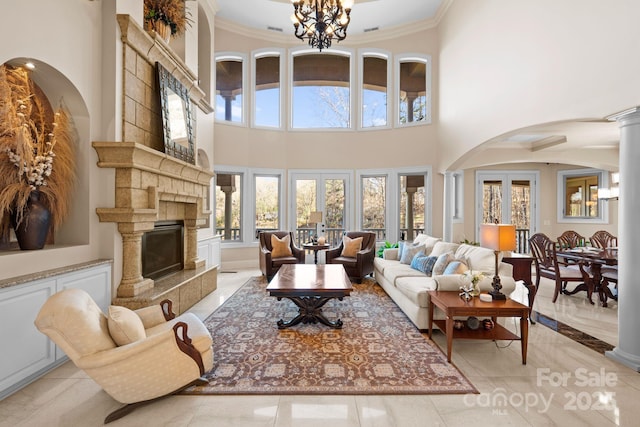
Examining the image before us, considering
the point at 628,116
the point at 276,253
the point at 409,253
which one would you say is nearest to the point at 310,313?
the point at 409,253

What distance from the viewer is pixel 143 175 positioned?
386 centimetres

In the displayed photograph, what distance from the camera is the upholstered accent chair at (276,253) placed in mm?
6363

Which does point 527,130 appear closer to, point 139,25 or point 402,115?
point 402,115

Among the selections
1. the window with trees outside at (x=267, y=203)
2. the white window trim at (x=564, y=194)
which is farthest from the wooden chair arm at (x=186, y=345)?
the white window trim at (x=564, y=194)

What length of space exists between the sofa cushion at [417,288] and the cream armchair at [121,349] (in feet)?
7.58

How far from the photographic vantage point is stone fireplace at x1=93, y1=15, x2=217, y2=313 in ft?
11.8

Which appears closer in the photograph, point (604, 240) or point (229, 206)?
point (604, 240)

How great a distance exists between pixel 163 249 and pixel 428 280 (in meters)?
3.73

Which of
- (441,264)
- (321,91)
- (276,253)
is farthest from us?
(321,91)

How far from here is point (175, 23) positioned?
4.82 metres

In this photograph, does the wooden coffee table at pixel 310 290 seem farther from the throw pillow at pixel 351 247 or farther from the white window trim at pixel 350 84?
the white window trim at pixel 350 84

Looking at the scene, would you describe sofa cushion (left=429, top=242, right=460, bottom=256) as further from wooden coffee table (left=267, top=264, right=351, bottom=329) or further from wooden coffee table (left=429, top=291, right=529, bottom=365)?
wooden coffee table (left=429, top=291, right=529, bottom=365)

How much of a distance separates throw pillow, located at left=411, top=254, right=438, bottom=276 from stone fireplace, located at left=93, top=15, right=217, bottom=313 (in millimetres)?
3350

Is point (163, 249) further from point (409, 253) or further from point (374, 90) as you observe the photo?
point (374, 90)
